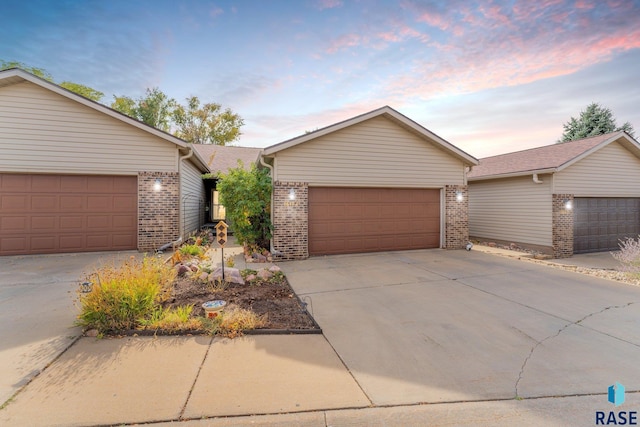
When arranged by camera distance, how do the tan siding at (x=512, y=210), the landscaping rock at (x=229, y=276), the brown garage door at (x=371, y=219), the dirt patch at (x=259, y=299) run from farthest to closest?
the tan siding at (x=512, y=210) → the brown garage door at (x=371, y=219) → the landscaping rock at (x=229, y=276) → the dirt patch at (x=259, y=299)

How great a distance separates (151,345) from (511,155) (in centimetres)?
1692

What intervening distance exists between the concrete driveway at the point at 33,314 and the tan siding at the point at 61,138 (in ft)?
9.94

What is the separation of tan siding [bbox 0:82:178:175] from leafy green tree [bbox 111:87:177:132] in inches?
900

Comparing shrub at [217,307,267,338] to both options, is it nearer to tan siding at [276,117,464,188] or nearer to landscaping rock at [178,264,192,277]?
landscaping rock at [178,264,192,277]

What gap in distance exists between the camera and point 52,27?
448 inches

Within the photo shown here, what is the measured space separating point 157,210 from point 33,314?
5.60 m

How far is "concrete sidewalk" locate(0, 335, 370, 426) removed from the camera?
2.46 meters

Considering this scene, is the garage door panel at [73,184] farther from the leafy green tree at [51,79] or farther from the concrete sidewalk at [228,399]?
the leafy green tree at [51,79]

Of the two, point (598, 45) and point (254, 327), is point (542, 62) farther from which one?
point (254, 327)

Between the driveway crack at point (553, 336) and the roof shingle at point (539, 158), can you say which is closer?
the driveway crack at point (553, 336)

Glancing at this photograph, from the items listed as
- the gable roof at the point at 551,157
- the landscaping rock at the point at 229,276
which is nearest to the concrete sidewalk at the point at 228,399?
the landscaping rock at the point at 229,276

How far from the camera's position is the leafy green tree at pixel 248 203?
30.7 feet

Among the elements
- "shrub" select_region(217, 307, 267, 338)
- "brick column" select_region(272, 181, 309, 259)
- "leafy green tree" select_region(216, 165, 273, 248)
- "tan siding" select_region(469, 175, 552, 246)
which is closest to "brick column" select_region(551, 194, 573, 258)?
"tan siding" select_region(469, 175, 552, 246)

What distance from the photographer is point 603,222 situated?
12.1m
